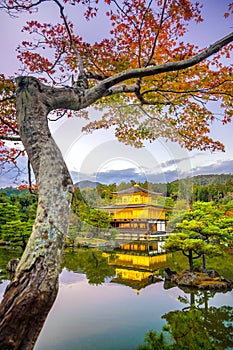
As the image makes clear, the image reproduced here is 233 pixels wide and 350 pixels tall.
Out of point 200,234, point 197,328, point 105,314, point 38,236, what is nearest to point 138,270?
point 200,234

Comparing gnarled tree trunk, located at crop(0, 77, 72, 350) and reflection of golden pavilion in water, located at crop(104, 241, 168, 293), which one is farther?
reflection of golden pavilion in water, located at crop(104, 241, 168, 293)

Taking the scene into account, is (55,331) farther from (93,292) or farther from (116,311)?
(93,292)

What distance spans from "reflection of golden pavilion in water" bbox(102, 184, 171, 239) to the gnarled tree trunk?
14.6 m

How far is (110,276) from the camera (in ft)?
20.9

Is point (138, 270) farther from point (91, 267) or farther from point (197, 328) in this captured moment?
point (197, 328)

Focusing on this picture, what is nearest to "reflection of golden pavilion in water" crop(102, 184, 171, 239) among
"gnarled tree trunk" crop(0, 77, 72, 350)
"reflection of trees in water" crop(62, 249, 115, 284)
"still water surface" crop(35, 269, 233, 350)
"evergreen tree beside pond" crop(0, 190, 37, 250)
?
"evergreen tree beside pond" crop(0, 190, 37, 250)

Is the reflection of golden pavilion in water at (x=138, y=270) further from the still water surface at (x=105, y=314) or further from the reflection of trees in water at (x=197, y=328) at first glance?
the reflection of trees in water at (x=197, y=328)

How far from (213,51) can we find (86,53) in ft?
6.03

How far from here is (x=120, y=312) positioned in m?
4.07

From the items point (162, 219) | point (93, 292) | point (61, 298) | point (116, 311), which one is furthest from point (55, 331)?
point (162, 219)

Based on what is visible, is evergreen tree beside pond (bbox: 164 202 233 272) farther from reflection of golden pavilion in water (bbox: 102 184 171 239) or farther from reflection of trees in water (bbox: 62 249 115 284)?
reflection of golden pavilion in water (bbox: 102 184 171 239)

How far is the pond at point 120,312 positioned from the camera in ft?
10.2

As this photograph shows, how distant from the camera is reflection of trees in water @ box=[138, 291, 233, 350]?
206cm

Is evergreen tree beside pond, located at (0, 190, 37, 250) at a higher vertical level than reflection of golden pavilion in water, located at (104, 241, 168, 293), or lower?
higher
